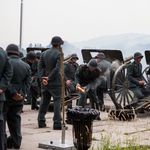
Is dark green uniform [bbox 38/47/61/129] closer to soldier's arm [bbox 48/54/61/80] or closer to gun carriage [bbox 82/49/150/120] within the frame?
soldier's arm [bbox 48/54/61/80]

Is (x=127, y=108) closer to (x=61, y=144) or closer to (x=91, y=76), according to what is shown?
(x=91, y=76)

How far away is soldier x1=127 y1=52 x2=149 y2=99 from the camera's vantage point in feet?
50.4

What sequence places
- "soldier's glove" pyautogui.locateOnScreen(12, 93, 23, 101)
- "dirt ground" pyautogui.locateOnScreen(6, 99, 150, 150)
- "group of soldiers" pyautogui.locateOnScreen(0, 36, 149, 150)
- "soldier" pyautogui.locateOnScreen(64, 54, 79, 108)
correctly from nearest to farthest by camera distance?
1. "group of soldiers" pyautogui.locateOnScreen(0, 36, 149, 150)
2. "soldier's glove" pyautogui.locateOnScreen(12, 93, 23, 101)
3. "dirt ground" pyautogui.locateOnScreen(6, 99, 150, 150)
4. "soldier" pyautogui.locateOnScreen(64, 54, 79, 108)

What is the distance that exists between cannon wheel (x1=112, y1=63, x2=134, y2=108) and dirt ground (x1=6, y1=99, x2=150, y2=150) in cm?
64

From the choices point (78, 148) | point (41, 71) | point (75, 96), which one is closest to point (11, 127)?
point (78, 148)

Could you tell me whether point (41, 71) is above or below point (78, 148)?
above

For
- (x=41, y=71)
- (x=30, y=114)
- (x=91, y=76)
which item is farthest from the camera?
(x=30, y=114)

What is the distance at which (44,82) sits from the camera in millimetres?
11789

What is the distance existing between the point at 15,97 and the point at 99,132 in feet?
9.83

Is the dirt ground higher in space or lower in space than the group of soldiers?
lower

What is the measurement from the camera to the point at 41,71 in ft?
39.5

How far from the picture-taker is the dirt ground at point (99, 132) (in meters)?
9.80

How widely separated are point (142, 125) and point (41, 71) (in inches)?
108

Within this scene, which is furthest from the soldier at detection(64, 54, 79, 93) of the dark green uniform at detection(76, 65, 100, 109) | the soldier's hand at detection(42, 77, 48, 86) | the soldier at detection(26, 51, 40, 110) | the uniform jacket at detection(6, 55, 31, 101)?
the uniform jacket at detection(6, 55, 31, 101)
